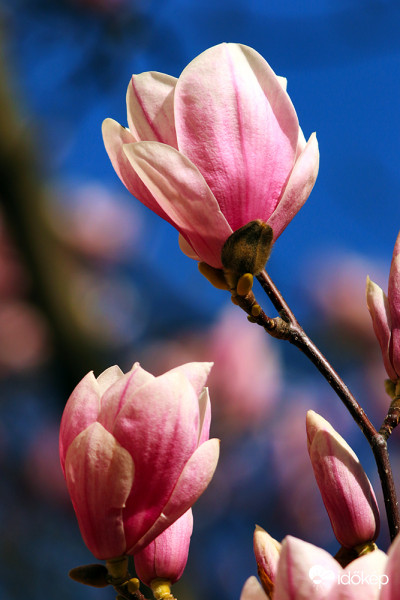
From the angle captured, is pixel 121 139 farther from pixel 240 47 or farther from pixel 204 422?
pixel 204 422

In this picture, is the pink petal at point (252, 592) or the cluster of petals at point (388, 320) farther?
the cluster of petals at point (388, 320)

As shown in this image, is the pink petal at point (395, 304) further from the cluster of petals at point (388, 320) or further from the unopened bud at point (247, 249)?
the unopened bud at point (247, 249)

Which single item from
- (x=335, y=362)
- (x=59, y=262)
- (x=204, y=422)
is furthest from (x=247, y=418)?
(x=204, y=422)

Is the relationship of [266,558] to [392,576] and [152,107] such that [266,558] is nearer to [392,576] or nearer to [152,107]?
[392,576]

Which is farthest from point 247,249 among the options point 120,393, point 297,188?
point 120,393

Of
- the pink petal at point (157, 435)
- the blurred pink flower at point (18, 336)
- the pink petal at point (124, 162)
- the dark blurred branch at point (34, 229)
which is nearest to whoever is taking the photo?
the pink petal at point (157, 435)

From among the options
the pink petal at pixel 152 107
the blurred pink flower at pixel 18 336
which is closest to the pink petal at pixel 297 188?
the pink petal at pixel 152 107
